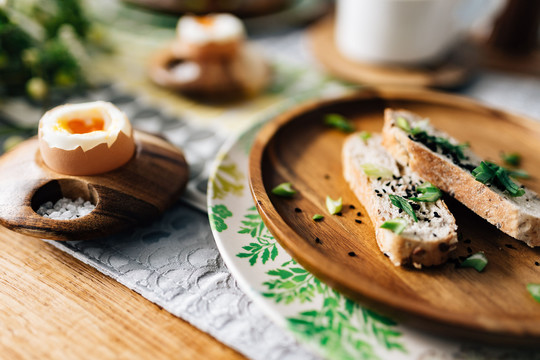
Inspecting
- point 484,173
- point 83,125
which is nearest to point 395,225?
point 484,173

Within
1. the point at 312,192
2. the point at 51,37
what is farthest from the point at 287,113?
the point at 51,37

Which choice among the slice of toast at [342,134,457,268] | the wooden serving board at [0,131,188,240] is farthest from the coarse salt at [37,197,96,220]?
the slice of toast at [342,134,457,268]

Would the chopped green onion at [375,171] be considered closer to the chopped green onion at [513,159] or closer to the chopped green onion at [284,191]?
the chopped green onion at [284,191]

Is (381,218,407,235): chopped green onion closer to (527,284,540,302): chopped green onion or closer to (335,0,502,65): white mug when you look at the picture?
(527,284,540,302): chopped green onion

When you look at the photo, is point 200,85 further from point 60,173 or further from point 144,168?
point 60,173

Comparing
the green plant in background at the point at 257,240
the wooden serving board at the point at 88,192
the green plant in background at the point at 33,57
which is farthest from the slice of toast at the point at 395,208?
the green plant in background at the point at 33,57

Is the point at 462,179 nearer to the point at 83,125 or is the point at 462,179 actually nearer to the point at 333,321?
the point at 333,321
